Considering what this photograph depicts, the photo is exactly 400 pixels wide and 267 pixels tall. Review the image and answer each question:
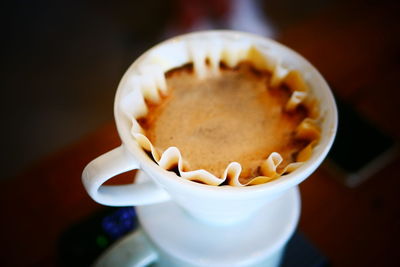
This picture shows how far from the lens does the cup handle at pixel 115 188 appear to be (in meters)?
0.29

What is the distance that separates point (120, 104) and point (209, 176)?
10cm

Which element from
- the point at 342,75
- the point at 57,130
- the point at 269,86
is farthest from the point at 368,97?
the point at 57,130

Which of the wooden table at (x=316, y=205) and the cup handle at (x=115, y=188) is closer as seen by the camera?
the cup handle at (x=115, y=188)

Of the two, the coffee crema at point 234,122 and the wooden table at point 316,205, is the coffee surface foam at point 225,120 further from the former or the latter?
the wooden table at point 316,205

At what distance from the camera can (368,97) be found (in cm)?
66

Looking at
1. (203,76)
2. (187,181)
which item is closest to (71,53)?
(203,76)

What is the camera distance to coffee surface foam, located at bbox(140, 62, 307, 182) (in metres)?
0.33

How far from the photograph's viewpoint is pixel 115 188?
34 cm

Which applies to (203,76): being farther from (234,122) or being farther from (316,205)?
(316,205)

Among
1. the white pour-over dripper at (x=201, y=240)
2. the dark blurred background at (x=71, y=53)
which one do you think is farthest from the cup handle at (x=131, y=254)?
the dark blurred background at (x=71, y=53)

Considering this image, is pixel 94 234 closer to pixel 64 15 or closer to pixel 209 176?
pixel 209 176

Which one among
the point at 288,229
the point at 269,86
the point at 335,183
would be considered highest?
the point at 269,86

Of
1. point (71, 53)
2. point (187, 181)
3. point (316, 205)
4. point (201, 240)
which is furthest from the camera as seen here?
point (71, 53)

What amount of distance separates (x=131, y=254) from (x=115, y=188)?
9 centimetres
